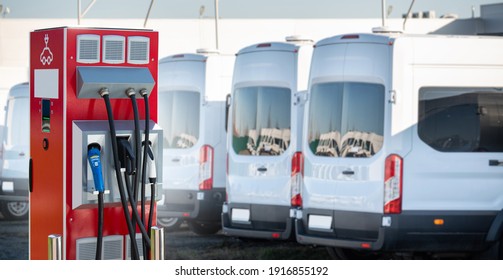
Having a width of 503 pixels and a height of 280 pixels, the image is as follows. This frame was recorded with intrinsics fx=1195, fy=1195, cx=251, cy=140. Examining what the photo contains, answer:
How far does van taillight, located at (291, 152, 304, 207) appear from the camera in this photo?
43.4 ft

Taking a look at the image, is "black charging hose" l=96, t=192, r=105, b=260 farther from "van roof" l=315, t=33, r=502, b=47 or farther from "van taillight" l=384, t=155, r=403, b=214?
"van roof" l=315, t=33, r=502, b=47

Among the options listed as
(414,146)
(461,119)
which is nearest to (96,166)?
(414,146)

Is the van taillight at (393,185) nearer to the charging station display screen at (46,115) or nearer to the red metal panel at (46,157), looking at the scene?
the red metal panel at (46,157)

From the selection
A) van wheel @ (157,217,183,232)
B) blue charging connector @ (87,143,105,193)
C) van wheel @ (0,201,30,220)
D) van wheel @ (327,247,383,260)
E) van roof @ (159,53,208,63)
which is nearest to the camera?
blue charging connector @ (87,143,105,193)

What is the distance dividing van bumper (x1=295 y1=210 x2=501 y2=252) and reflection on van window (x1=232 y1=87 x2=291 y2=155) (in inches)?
75.4

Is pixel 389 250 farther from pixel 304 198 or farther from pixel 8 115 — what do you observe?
pixel 8 115

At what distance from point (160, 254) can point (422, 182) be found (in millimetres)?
4666

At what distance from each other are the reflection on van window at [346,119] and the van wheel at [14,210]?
8509mm

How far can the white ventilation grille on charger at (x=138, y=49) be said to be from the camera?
7.77 metres

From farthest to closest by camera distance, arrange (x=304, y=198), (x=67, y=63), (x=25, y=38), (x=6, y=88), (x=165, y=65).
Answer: (x=25, y=38) → (x=6, y=88) → (x=165, y=65) → (x=304, y=198) → (x=67, y=63)

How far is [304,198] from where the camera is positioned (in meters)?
12.6

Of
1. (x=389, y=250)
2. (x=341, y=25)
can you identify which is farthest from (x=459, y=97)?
(x=341, y=25)

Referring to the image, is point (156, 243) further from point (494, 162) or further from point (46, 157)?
point (494, 162)

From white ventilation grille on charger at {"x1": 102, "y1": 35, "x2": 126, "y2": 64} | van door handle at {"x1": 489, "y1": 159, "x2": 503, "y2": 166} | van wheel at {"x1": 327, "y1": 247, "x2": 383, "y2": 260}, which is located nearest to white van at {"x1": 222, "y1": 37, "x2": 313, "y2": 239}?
van wheel at {"x1": 327, "y1": 247, "x2": 383, "y2": 260}
